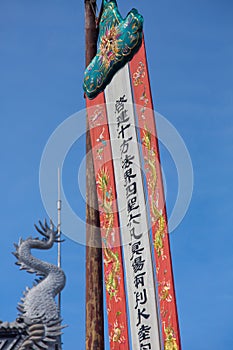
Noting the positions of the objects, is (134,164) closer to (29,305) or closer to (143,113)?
(143,113)

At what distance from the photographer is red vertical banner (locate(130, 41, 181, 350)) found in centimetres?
888

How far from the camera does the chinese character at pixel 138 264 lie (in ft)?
30.7

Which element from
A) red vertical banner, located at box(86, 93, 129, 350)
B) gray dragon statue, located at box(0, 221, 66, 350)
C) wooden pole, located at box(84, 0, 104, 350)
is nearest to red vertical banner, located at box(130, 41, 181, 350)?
red vertical banner, located at box(86, 93, 129, 350)

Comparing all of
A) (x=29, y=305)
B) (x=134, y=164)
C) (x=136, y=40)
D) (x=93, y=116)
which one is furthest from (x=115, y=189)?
(x=29, y=305)

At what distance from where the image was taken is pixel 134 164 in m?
9.77

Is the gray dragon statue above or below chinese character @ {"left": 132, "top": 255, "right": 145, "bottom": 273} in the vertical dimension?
below

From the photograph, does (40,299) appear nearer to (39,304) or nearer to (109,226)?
(39,304)

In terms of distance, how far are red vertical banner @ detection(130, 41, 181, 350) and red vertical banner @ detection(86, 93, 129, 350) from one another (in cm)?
66

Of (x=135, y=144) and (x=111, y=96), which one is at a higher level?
(x=111, y=96)

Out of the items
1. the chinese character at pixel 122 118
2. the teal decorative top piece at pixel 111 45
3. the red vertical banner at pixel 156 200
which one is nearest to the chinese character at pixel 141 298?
the red vertical banner at pixel 156 200

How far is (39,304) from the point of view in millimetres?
7805

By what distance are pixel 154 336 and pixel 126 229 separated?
4.69 feet

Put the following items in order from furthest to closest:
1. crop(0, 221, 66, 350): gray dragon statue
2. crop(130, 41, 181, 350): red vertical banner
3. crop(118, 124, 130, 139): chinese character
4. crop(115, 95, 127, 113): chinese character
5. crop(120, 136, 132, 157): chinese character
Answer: crop(115, 95, 127, 113): chinese character
crop(118, 124, 130, 139): chinese character
crop(120, 136, 132, 157): chinese character
crop(130, 41, 181, 350): red vertical banner
crop(0, 221, 66, 350): gray dragon statue

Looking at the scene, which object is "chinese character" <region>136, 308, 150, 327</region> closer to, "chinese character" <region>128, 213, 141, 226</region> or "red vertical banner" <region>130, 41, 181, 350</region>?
"red vertical banner" <region>130, 41, 181, 350</region>
